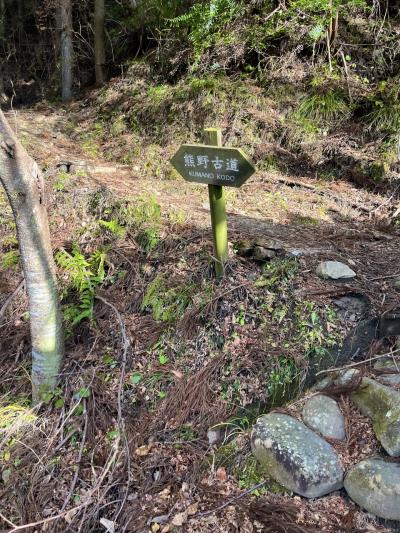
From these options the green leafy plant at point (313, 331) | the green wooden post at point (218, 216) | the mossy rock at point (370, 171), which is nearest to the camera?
the green wooden post at point (218, 216)

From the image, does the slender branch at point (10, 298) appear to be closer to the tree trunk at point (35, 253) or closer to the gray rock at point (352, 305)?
the tree trunk at point (35, 253)

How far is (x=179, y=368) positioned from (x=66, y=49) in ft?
25.5

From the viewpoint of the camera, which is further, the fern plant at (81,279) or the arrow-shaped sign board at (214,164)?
the fern plant at (81,279)

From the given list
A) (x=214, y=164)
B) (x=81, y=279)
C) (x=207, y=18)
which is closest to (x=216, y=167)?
(x=214, y=164)

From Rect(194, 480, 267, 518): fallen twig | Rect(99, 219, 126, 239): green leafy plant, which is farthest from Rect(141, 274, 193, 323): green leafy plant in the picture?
Rect(194, 480, 267, 518): fallen twig

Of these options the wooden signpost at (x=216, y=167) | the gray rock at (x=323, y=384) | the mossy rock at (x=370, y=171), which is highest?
the wooden signpost at (x=216, y=167)

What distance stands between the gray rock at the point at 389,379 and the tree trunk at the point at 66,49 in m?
8.24

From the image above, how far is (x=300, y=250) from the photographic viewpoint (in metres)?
3.96

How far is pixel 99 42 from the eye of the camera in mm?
8180

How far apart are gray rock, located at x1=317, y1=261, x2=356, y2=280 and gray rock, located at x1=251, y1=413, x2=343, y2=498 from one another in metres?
1.37

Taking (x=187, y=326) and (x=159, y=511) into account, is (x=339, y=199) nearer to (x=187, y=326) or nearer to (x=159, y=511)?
(x=187, y=326)

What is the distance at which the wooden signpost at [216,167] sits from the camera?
301cm

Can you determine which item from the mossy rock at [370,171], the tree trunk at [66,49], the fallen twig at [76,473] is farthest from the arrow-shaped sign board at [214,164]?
the tree trunk at [66,49]

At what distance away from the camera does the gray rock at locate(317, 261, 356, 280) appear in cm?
366
